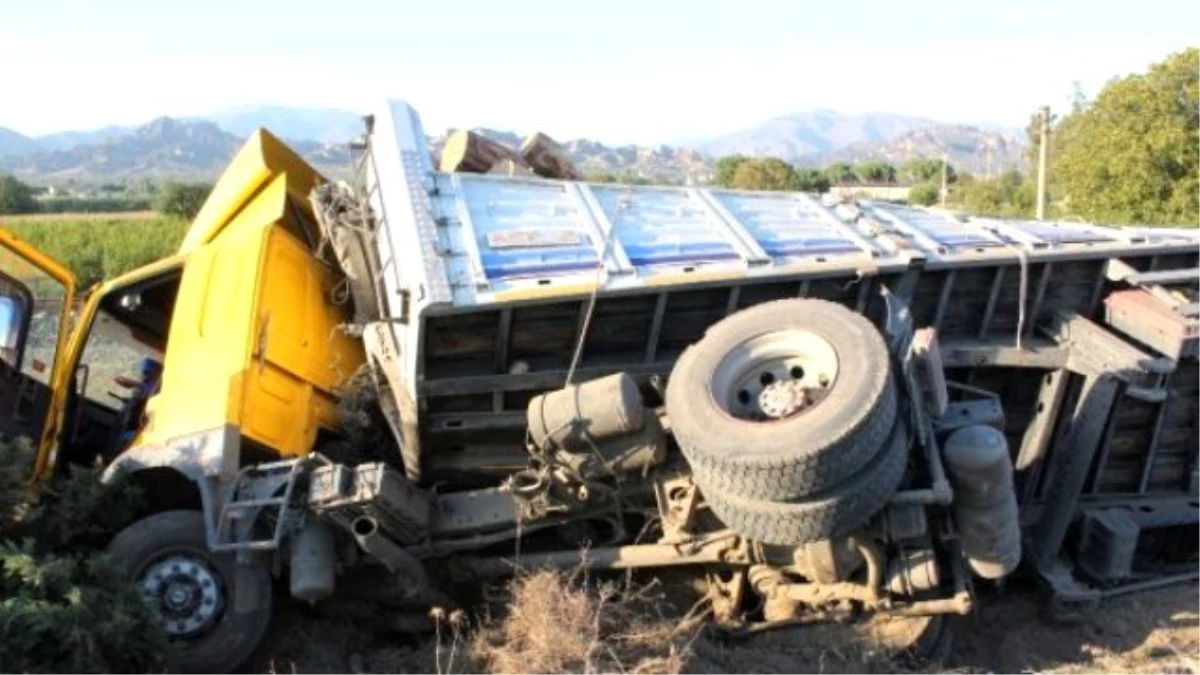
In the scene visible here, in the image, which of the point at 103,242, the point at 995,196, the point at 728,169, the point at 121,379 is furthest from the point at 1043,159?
the point at 121,379

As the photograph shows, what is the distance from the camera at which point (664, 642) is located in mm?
4984

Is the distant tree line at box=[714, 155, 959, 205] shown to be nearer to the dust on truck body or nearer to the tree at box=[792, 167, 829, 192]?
the tree at box=[792, 167, 829, 192]

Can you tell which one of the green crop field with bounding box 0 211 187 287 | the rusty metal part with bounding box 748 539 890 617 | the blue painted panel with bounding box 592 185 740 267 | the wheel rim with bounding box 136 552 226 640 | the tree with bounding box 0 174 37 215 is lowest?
the tree with bounding box 0 174 37 215

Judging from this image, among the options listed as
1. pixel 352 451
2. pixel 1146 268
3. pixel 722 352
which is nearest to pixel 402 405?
pixel 352 451

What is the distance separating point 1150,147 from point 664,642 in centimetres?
2325

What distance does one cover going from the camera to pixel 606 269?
5.42 meters

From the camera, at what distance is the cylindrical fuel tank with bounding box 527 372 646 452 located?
5.11 meters

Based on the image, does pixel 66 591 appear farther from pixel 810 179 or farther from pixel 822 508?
pixel 810 179

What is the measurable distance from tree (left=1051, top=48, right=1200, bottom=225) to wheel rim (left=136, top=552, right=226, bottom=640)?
2287 cm

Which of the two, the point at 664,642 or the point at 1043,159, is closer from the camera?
the point at 664,642

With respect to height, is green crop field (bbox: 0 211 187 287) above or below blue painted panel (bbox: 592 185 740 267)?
below

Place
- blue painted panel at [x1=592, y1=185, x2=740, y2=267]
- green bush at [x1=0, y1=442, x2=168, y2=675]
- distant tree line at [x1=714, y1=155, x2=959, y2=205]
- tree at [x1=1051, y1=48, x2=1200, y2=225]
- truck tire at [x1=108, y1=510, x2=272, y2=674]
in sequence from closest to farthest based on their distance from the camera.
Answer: green bush at [x1=0, y1=442, x2=168, y2=675], truck tire at [x1=108, y1=510, x2=272, y2=674], blue painted panel at [x1=592, y1=185, x2=740, y2=267], tree at [x1=1051, y1=48, x2=1200, y2=225], distant tree line at [x1=714, y1=155, x2=959, y2=205]

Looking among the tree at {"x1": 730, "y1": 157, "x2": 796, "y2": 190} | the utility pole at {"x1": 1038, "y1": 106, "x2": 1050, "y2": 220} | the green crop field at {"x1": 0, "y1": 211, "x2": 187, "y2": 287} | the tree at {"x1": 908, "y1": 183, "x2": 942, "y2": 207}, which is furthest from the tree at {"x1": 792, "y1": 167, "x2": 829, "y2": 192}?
the green crop field at {"x1": 0, "y1": 211, "x2": 187, "y2": 287}

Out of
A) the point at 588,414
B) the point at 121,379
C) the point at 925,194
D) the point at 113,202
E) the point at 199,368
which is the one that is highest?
the point at 588,414
